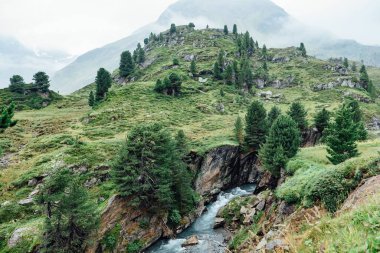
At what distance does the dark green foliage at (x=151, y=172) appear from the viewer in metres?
47.8

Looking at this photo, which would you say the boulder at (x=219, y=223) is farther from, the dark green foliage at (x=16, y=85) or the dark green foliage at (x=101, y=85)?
the dark green foliage at (x=16, y=85)

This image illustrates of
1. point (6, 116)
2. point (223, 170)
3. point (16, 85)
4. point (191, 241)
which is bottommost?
point (191, 241)

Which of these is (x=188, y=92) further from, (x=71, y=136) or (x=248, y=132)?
(x=71, y=136)

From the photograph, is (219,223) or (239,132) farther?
(239,132)

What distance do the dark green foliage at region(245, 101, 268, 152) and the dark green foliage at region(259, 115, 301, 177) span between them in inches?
785

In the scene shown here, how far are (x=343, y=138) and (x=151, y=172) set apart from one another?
29152 millimetres

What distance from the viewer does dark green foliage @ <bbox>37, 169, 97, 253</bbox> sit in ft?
121

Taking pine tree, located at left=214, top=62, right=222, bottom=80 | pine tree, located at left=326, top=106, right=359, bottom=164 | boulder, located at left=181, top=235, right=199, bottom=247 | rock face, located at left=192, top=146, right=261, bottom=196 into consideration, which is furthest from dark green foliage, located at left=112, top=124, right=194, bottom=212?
pine tree, located at left=214, top=62, right=222, bottom=80

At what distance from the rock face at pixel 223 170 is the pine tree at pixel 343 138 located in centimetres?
3159

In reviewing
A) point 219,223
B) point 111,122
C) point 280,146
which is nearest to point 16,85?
point 111,122

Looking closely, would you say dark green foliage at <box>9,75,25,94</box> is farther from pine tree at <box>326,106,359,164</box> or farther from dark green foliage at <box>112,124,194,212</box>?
pine tree at <box>326,106,359,164</box>

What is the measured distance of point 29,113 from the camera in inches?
3935

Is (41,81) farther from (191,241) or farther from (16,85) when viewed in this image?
(191,241)

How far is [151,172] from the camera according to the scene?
49.4 meters
